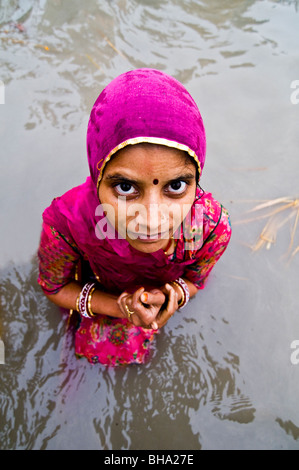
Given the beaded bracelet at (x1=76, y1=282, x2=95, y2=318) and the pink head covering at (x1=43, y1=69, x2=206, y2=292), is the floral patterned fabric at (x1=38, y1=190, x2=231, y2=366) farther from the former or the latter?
the pink head covering at (x1=43, y1=69, x2=206, y2=292)

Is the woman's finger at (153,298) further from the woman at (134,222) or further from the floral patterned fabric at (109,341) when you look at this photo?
the floral patterned fabric at (109,341)

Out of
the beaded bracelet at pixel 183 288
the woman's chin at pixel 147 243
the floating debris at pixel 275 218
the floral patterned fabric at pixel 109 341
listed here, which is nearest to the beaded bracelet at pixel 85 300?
the floral patterned fabric at pixel 109 341

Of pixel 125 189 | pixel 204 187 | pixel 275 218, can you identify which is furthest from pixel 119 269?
pixel 275 218

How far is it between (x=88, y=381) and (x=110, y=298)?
2.14 ft

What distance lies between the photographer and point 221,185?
2.88 m

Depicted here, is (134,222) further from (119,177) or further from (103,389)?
(103,389)

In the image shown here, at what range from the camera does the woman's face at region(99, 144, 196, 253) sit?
112cm

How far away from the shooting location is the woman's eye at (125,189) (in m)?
1.19

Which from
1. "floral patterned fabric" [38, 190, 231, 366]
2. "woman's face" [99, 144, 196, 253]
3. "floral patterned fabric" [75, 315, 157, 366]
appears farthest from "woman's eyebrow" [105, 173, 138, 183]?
"floral patterned fabric" [75, 315, 157, 366]

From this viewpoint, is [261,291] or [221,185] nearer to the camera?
[261,291]

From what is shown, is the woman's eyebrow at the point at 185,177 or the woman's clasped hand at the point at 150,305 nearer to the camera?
the woman's eyebrow at the point at 185,177

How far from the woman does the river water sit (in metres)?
0.28

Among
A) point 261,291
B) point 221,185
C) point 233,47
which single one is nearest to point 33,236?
point 221,185
